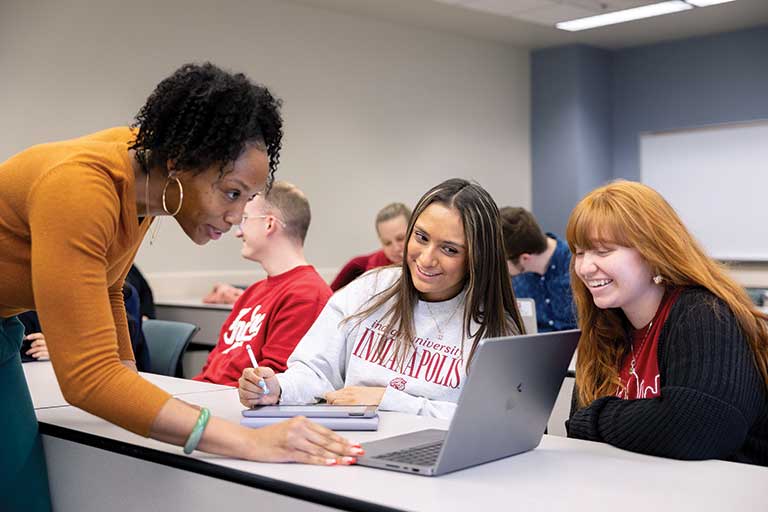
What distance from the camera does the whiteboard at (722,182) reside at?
6.96 metres

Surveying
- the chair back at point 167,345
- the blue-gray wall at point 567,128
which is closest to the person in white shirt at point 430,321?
the chair back at point 167,345

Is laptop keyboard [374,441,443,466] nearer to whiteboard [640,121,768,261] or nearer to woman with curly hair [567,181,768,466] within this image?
woman with curly hair [567,181,768,466]

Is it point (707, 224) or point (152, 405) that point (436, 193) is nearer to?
point (152, 405)

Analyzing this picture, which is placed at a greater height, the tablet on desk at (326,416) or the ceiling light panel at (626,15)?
the ceiling light panel at (626,15)

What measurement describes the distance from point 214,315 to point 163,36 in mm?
1756

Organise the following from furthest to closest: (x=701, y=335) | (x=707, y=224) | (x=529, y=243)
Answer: (x=707, y=224)
(x=529, y=243)
(x=701, y=335)

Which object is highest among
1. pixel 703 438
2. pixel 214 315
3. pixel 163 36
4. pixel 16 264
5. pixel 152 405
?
pixel 163 36

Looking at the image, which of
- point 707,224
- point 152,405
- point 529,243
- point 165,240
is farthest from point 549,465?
point 707,224

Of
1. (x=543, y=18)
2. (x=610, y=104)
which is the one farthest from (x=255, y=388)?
(x=610, y=104)

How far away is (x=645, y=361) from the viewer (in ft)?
5.68

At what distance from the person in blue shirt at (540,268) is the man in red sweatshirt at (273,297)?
1302 mm

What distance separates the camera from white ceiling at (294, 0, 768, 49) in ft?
19.4

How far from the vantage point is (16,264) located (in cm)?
143

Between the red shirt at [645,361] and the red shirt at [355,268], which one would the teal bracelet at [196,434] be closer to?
the red shirt at [645,361]
